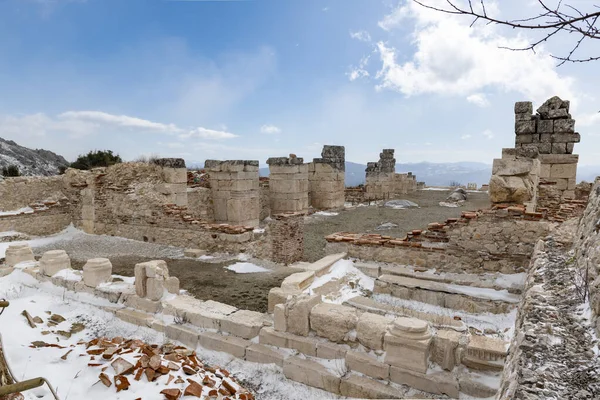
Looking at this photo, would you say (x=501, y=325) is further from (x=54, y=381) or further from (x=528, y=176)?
(x=54, y=381)

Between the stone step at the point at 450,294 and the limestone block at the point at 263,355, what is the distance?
2.58 m

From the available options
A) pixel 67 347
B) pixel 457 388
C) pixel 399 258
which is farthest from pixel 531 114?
pixel 67 347

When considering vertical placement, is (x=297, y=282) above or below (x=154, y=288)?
above

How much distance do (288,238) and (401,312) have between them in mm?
4459

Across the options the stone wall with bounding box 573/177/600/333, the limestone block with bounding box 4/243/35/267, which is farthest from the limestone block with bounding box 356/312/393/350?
the limestone block with bounding box 4/243/35/267

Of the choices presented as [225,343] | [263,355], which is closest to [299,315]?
[263,355]

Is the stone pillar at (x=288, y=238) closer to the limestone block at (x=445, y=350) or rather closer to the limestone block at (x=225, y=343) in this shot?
the limestone block at (x=225, y=343)

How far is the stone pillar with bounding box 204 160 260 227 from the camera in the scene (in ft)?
39.0

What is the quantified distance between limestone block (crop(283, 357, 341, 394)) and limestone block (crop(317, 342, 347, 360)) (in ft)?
0.41

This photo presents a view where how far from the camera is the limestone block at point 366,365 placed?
367cm

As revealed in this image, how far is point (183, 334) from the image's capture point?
4844 millimetres

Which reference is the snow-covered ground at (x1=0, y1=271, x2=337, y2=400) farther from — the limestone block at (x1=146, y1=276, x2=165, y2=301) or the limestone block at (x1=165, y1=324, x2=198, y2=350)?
the limestone block at (x1=146, y1=276, x2=165, y2=301)

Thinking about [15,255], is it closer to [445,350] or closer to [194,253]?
[194,253]

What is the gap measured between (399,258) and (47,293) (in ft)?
21.1
